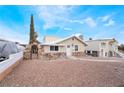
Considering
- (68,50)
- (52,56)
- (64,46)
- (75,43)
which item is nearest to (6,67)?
(52,56)

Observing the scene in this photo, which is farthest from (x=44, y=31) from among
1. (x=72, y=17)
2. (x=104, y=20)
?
(x=104, y=20)

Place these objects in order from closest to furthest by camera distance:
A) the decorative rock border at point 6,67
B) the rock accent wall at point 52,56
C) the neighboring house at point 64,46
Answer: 1. the decorative rock border at point 6,67
2. the rock accent wall at point 52,56
3. the neighboring house at point 64,46

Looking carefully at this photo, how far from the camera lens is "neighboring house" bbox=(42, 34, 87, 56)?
10.1m

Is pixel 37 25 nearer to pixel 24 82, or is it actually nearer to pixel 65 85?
pixel 24 82

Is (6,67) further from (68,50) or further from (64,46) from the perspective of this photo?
(68,50)

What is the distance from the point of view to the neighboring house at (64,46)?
396 inches

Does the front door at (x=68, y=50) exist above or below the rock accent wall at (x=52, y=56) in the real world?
above

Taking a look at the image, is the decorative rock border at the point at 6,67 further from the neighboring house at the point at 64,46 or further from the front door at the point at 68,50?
the front door at the point at 68,50

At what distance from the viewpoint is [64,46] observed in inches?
412

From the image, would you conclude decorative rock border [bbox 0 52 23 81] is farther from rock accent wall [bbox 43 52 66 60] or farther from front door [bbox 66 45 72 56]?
front door [bbox 66 45 72 56]

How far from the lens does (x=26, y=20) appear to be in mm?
4980

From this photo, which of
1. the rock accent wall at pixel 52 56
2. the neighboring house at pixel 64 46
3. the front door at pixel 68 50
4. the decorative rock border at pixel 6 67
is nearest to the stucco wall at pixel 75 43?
the neighboring house at pixel 64 46
